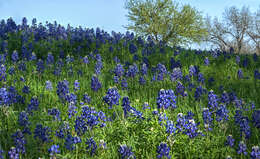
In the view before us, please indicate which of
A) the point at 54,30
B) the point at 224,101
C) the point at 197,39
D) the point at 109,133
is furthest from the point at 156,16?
the point at 109,133

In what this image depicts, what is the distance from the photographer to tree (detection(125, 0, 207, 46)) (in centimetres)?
3016

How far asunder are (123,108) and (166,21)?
2614 centimetres

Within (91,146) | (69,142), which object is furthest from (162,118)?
(69,142)

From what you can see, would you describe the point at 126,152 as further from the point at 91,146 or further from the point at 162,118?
the point at 162,118

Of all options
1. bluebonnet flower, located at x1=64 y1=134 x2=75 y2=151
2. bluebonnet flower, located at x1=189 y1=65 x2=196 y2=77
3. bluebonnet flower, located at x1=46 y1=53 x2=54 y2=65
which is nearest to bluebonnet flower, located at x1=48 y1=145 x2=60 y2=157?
bluebonnet flower, located at x1=64 y1=134 x2=75 y2=151

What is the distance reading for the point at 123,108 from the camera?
522 centimetres

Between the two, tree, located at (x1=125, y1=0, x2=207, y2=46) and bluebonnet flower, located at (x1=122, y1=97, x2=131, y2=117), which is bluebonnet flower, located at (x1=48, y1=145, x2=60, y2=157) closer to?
bluebonnet flower, located at (x1=122, y1=97, x2=131, y2=117)

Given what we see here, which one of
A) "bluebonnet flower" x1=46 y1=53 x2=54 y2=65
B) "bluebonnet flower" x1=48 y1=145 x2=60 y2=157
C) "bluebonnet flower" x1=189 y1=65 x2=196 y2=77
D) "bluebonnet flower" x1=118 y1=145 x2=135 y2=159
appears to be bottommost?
"bluebonnet flower" x1=118 y1=145 x2=135 y2=159

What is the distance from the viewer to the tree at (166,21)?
30.2 metres

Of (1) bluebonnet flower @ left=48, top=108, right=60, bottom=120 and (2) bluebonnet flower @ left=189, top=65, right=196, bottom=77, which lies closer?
(1) bluebonnet flower @ left=48, top=108, right=60, bottom=120

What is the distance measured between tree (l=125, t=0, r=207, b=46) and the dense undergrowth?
17.7 m

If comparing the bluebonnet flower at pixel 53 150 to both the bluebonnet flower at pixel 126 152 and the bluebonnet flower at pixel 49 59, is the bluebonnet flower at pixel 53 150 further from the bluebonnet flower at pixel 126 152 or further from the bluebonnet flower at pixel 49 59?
the bluebonnet flower at pixel 49 59

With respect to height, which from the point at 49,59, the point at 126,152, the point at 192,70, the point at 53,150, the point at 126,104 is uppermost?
the point at 49,59

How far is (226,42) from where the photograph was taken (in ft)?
168
